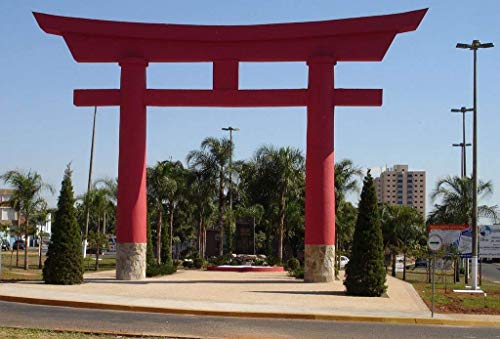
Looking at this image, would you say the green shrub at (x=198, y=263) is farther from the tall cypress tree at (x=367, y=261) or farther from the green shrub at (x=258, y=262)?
the tall cypress tree at (x=367, y=261)

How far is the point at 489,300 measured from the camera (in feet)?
81.1

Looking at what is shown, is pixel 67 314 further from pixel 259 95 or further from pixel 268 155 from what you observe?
pixel 268 155

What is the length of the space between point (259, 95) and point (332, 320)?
41.2 feet

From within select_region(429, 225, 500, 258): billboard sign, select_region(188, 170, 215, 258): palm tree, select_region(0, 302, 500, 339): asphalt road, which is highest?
select_region(188, 170, 215, 258): palm tree

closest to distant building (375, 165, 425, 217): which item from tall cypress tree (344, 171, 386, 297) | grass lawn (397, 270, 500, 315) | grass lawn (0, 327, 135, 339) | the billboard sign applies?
the billboard sign

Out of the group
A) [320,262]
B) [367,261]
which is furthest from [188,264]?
[367,261]

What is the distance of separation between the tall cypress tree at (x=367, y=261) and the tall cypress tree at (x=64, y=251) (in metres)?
9.32

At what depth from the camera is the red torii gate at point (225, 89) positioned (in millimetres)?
28500

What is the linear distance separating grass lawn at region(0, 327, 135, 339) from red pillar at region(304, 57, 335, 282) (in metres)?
16.0

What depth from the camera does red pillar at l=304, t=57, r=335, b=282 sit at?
93.8ft

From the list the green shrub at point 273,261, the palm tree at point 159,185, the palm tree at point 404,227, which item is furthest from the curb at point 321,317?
the palm tree at point 159,185

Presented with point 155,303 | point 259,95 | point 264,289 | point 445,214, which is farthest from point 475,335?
point 445,214

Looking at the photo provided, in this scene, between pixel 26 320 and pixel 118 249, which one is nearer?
pixel 26 320

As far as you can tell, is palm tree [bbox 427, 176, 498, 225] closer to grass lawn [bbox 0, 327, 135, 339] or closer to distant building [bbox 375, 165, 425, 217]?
grass lawn [bbox 0, 327, 135, 339]
